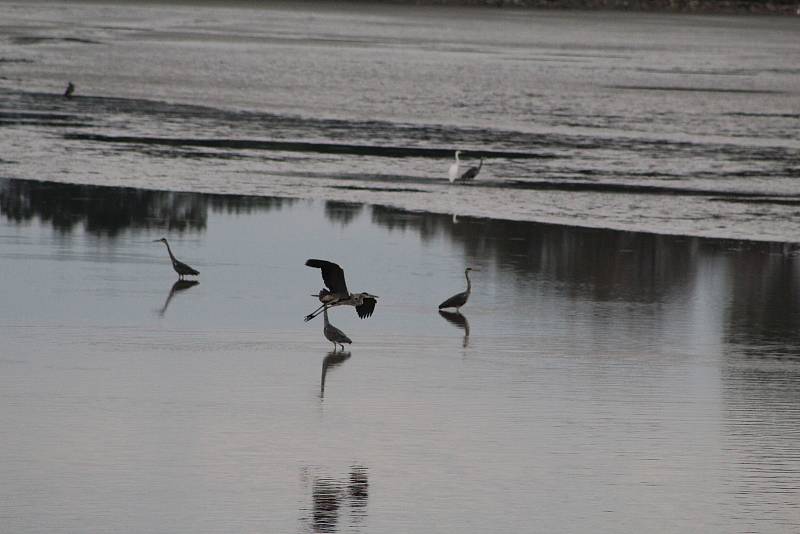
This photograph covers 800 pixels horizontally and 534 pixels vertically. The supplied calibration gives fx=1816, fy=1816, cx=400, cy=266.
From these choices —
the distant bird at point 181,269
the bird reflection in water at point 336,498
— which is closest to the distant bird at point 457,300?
the distant bird at point 181,269

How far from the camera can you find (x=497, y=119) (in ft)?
118

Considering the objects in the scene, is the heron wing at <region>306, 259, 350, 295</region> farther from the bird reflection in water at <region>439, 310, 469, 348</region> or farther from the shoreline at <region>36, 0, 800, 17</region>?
the shoreline at <region>36, 0, 800, 17</region>

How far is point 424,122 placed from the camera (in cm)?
3466

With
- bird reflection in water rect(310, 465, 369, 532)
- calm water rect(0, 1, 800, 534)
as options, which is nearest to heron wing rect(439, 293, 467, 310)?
calm water rect(0, 1, 800, 534)

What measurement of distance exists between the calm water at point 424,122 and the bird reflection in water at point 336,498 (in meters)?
11.1

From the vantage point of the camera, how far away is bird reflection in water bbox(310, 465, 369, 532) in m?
9.60

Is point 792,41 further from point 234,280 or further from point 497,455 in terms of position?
point 497,455

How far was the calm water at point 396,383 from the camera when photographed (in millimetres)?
9969

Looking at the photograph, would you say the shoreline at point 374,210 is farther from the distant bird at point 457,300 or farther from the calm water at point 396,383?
the distant bird at point 457,300

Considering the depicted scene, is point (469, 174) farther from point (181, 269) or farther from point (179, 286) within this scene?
point (179, 286)

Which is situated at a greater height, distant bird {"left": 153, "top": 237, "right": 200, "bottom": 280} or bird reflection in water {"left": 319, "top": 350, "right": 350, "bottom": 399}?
distant bird {"left": 153, "top": 237, "right": 200, "bottom": 280}

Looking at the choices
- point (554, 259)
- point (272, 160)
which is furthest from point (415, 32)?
point (554, 259)

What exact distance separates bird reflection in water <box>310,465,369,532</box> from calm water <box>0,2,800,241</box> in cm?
1108

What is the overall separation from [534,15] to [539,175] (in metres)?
90.2
